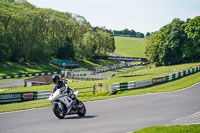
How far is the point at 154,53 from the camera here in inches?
3423

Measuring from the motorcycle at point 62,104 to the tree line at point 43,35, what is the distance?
6873 centimetres

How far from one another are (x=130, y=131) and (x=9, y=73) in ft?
211

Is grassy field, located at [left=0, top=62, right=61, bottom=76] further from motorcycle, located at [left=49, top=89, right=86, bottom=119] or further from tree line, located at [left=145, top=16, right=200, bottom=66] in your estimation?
motorcycle, located at [left=49, top=89, right=86, bottom=119]

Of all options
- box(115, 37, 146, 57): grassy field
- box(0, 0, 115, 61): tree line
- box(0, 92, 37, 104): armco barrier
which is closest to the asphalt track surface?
box(0, 92, 37, 104): armco barrier

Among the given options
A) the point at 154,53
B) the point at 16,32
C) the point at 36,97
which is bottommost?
the point at 36,97

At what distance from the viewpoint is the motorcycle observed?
1288 centimetres

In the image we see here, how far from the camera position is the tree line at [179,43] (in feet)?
257

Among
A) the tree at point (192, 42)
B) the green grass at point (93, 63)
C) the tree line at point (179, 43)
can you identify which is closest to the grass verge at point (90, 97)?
the tree at point (192, 42)

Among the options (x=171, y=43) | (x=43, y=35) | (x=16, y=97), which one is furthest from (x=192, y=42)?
(x=16, y=97)

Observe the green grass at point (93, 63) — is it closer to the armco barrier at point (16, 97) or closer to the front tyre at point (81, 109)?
the armco barrier at point (16, 97)

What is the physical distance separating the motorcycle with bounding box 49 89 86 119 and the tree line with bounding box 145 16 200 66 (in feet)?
228

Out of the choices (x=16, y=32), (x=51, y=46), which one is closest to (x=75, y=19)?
(x=51, y=46)

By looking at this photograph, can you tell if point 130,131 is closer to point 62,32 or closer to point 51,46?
point 51,46

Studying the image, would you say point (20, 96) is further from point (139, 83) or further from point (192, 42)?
point (192, 42)
